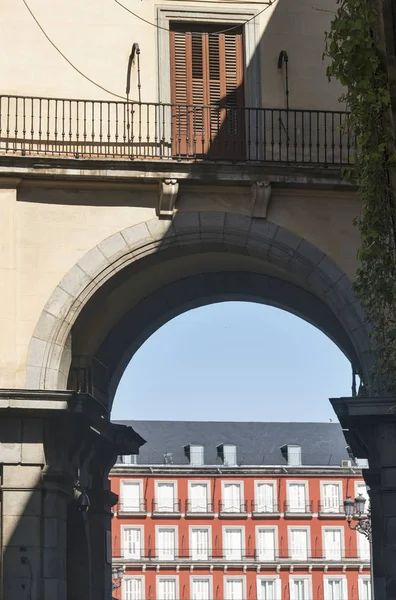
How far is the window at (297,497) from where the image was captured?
8262 cm

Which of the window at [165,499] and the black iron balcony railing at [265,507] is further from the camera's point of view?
the black iron balcony railing at [265,507]

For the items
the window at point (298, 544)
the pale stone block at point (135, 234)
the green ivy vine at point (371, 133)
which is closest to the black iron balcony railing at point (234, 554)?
the window at point (298, 544)

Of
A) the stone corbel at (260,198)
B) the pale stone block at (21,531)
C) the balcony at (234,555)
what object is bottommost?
the pale stone block at (21,531)

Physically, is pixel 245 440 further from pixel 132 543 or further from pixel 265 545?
pixel 132 543

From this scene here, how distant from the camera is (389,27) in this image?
505 inches

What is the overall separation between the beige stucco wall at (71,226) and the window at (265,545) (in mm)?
60197

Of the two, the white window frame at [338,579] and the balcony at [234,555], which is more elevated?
the balcony at [234,555]

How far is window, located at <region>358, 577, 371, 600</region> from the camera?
272 feet

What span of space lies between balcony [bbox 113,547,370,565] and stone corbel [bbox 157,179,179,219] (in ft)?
191

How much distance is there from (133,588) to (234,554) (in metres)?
5.40

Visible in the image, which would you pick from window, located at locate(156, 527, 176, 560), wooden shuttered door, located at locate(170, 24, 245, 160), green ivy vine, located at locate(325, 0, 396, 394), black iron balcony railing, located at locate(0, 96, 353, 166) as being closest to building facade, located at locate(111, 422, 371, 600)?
window, located at locate(156, 527, 176, 560)

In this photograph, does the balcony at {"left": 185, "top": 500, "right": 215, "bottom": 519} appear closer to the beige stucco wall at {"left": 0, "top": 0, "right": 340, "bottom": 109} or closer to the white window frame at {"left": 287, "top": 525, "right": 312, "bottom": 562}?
the white window frame at {"left": 287, "top": 525, "right": 312, "bottom": 562}

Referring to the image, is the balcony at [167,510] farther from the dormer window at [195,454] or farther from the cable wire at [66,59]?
the cable wire at [66,59]

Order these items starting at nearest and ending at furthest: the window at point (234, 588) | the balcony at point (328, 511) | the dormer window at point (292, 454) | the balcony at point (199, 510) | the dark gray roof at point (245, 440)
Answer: the window at point (234, 588) → the balcony at point (199, 510) → the balcony at point (328, 511) → the dark gray roof at point (245, 440) → the dormer window at point (292, 454)
